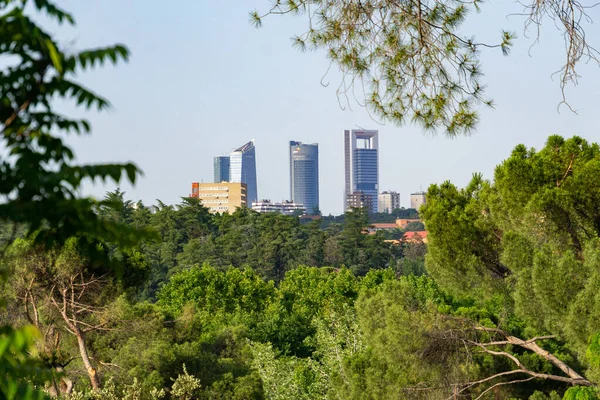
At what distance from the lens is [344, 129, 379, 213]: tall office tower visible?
186m

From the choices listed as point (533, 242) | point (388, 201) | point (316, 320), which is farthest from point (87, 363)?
point (388, 201)

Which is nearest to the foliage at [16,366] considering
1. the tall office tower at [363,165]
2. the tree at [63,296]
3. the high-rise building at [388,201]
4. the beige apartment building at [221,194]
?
the tree at [63,296]

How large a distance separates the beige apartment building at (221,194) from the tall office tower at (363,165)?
7677 centimetres

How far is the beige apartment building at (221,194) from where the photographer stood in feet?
345

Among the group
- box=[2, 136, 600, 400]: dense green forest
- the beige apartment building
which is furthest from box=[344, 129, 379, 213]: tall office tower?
box=[2, 136, 600, 400]: dense green forest

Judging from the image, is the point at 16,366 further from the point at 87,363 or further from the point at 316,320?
the point at 316,320

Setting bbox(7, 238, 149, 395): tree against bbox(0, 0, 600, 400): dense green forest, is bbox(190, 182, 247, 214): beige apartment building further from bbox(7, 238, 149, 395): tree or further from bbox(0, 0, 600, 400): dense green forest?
bbox(7, 238, 149, 395): tree

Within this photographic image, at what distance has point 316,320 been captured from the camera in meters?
21.8

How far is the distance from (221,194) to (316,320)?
86.7 meters

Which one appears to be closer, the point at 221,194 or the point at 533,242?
the point at 533,242

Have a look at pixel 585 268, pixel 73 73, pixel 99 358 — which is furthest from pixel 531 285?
pixel 99 358

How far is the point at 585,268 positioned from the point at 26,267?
8.83m

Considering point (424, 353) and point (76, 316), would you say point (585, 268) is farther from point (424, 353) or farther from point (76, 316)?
point (76, 316)

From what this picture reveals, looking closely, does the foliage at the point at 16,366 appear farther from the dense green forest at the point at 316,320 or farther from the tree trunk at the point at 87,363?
the tree trunk at the point at 87,363
